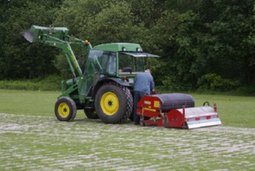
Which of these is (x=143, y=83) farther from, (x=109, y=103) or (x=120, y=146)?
(x=120, y=146)

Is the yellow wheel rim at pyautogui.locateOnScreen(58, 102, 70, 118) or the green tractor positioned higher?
the green tractor

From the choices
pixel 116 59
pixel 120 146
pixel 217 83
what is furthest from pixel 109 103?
pixel 217 83

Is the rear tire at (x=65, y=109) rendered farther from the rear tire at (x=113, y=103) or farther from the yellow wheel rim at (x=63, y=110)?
the rear tire at (x=113, y=103)

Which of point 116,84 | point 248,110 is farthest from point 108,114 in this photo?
point 248,110

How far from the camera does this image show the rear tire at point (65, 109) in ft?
59.2

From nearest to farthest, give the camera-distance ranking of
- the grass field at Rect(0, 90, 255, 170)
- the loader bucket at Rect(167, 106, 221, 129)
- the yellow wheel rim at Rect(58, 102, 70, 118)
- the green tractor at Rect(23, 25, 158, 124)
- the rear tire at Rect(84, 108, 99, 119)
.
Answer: the grass field at Rect(0, 90, 255, 170), the loader bucket at Rect(167, 106, 221, 129), the green tractor at Rect(23, 25, 158, 124), the yellow wheel rim at Rect(58, 102, 70, 118), the rear tire at Rect(84, 108, 99, 119)

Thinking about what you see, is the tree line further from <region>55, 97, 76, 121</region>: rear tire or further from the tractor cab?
<region>55, 97, 76, 121</region>: rear tire

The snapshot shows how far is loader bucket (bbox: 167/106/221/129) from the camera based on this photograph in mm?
15609

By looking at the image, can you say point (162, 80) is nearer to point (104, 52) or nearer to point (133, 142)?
point (104, 52)

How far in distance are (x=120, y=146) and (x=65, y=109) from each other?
643cm

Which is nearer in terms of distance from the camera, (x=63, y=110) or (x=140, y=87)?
(x=140, y=87)

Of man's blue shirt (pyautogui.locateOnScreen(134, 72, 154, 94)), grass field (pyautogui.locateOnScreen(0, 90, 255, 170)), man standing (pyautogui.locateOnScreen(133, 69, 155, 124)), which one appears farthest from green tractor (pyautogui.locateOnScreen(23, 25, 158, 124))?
grass field (pyautogui.locateOnScreen(0, 90, 255, 170))

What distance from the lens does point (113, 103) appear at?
683 inches

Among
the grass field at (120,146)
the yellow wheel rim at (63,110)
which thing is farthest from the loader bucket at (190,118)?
the yellow wheel rim at (63,110)
